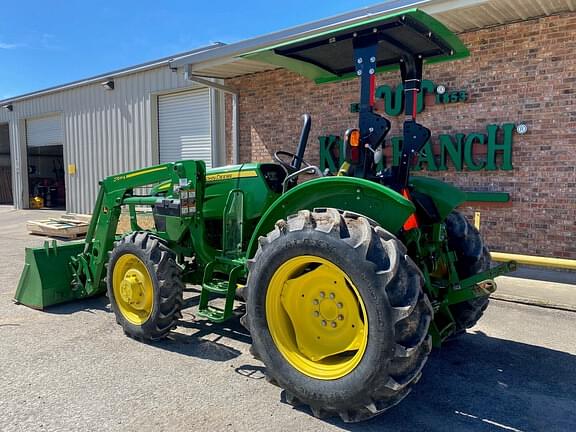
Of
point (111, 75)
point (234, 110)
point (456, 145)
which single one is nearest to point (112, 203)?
point (456, 145)

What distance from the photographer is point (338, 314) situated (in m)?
3.09

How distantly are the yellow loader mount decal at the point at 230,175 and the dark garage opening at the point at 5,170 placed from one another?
70.5 ft

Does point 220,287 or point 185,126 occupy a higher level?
point 185,126

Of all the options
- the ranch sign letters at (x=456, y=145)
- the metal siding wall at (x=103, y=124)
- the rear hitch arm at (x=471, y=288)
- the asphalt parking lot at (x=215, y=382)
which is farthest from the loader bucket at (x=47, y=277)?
the metal siding wall at (x=103, y=124)

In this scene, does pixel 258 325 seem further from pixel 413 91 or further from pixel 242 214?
pixel 413 91

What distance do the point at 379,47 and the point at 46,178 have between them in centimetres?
2256

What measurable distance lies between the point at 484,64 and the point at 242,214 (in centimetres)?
508

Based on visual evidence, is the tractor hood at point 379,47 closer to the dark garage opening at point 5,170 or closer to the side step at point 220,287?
the side step at point 220,287

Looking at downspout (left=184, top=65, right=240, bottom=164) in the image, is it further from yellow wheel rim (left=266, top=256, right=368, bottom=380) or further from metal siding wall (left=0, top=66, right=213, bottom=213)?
yellow wheel rim (left=266, top=256, right=368, bottom=380)

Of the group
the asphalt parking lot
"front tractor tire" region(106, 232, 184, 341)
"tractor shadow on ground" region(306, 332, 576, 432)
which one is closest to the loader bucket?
the asphalt parking lot

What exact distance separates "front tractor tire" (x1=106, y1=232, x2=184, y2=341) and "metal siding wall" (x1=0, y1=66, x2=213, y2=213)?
802cm

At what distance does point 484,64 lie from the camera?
7328 mm

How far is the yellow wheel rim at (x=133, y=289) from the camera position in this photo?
4320 millimetres

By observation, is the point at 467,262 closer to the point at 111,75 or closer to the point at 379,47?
the point at 379,47
